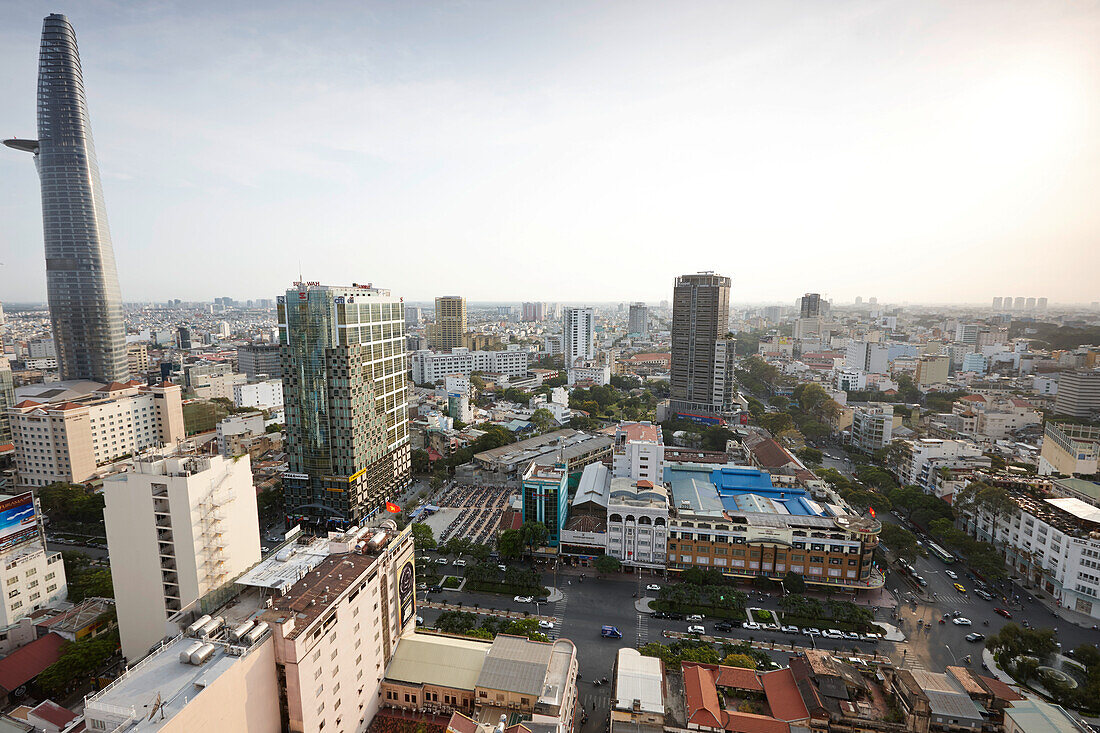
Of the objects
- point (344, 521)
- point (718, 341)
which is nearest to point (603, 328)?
point (718, 341)

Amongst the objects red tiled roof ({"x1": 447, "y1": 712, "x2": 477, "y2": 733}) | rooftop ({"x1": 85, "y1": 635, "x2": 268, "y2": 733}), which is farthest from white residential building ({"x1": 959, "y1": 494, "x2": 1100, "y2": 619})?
rooftop ({"x1": 85, "y1": 635, "x2": 268, "y2": 733})

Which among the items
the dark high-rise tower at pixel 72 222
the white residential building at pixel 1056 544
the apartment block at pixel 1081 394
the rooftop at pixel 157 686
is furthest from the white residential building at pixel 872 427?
the dark high-rise tower at pixel 72 222

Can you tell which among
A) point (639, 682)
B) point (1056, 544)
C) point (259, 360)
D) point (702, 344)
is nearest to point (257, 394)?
point (259, 360)

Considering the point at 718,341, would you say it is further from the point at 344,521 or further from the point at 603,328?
the point at 603,328

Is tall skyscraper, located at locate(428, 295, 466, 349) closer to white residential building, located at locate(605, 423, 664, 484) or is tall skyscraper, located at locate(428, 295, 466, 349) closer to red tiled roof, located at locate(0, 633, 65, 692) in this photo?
white residential building, located at locate(605, 423, 664, 484)

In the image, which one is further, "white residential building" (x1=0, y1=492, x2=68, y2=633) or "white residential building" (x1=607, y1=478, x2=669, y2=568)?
"white residential building" (x1=607, y1=478, x2=669, y2=568)

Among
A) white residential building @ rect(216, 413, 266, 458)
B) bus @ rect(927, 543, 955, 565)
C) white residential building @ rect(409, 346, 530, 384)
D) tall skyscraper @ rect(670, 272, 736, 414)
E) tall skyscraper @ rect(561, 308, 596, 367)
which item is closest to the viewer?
bus @ rect(927, 543, 955, 565)

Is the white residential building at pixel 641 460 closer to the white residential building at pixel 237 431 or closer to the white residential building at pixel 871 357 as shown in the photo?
the white residential building at pixel 237 431
